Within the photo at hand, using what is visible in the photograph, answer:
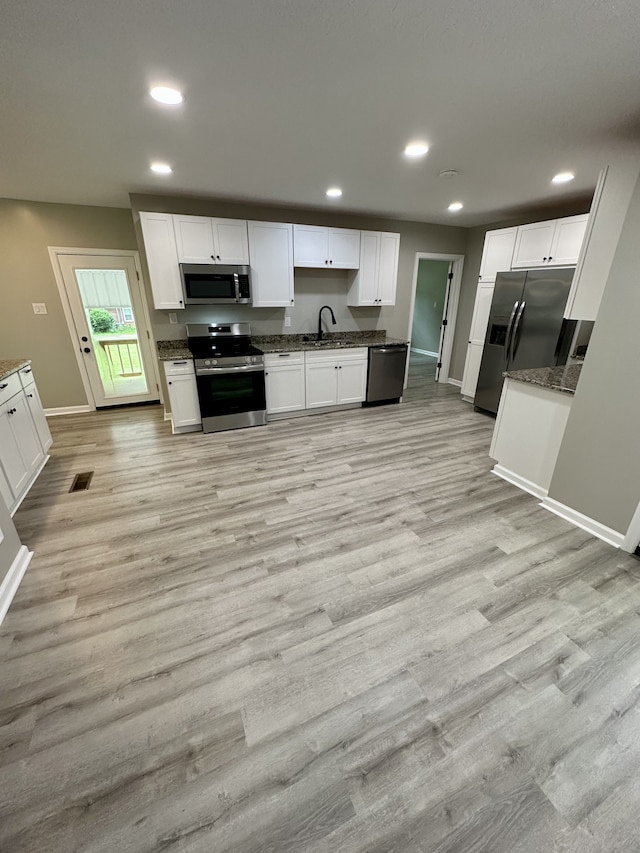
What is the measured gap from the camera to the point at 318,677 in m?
1.55

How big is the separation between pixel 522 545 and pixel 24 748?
107 inches

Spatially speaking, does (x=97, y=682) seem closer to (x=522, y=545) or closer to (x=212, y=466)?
(x=212, y=466)

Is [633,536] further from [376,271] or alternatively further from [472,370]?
[376,271]

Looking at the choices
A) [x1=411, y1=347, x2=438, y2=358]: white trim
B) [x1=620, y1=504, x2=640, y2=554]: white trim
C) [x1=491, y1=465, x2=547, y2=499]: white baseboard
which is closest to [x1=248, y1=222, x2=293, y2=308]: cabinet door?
[x1=491, y1=465, x2=547, y2=499]: white baseboard

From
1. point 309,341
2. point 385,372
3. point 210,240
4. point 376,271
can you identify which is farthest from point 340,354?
point 210,240

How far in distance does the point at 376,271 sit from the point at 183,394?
123 inches

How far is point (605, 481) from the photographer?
7.79 ft

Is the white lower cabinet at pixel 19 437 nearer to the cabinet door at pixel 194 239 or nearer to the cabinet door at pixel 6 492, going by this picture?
the cabinet door at pixel 6 492

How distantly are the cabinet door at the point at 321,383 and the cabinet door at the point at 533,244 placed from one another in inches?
102

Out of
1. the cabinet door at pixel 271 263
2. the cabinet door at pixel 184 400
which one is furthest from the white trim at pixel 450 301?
the cabinet door at pixel 184 400

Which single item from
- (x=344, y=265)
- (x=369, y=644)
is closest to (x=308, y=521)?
(x=369, y=644)

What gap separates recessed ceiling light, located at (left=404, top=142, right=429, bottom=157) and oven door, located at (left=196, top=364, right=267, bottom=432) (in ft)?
8.16

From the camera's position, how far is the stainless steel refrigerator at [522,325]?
3818mm

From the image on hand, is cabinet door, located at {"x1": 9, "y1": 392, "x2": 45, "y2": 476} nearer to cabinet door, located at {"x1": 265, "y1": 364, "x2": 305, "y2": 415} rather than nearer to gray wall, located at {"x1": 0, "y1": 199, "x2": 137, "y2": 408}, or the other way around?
gray wall, located at {"x1": 0, "y1": 199, "x2": 137, "y2": 408}
